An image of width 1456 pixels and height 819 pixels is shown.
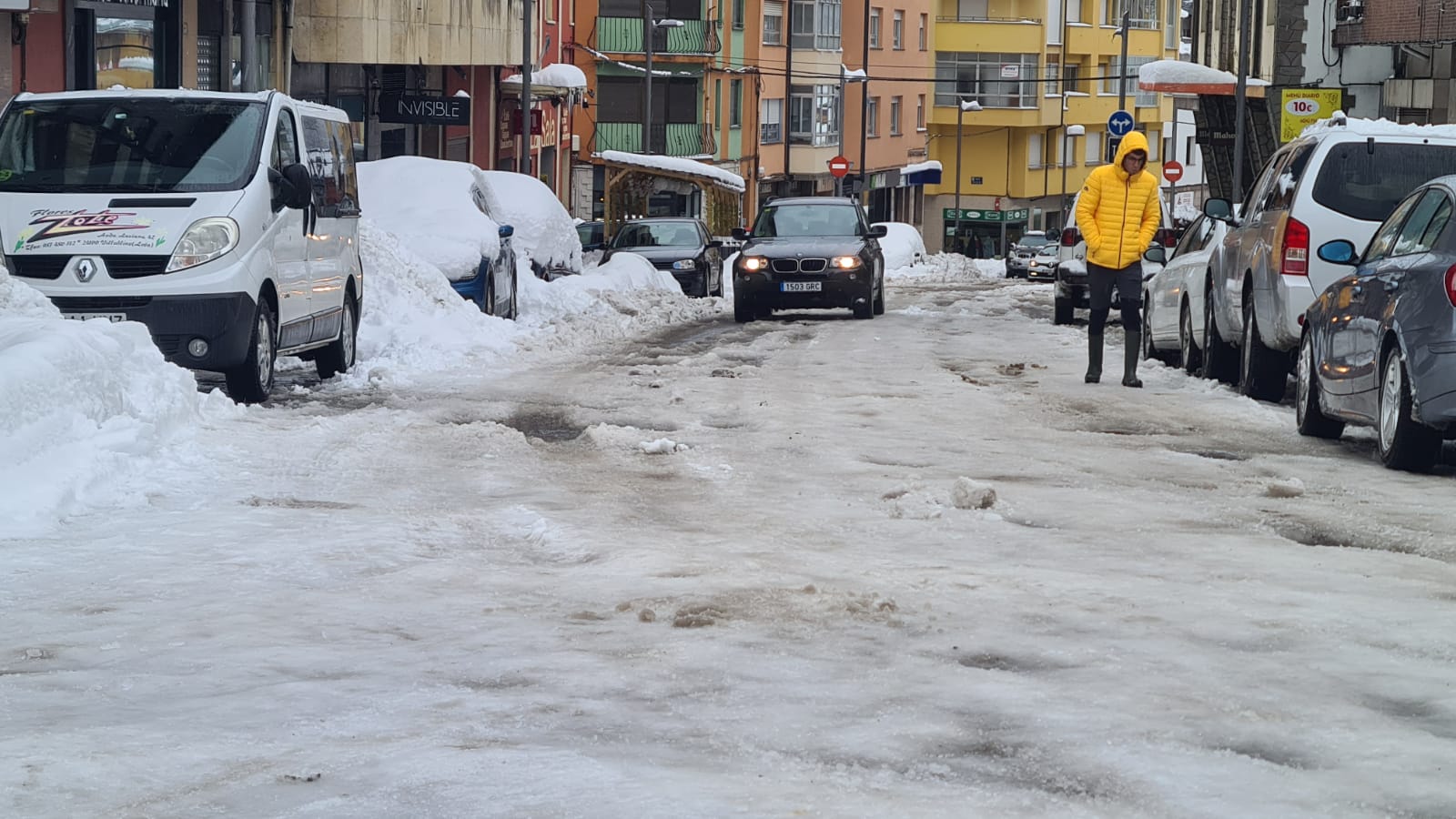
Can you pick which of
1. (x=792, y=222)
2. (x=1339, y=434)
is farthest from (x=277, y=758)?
(x=792, y=222)

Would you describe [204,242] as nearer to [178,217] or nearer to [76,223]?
[178,217]

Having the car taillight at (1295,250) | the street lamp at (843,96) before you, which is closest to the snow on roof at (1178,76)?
the street lamp at (843,96)

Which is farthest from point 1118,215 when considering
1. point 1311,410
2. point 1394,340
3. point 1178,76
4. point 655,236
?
point 1178,76

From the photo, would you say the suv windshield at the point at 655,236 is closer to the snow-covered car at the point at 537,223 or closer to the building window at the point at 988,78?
the snow-covered car at the point at 537,223

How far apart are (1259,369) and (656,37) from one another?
180 feet

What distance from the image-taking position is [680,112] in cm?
6988

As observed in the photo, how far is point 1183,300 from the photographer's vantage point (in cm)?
1791

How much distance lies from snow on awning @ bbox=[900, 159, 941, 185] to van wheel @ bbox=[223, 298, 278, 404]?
2900 inches

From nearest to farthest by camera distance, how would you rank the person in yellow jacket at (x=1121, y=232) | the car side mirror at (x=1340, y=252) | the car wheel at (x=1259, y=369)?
the car side mirror at (x=1340, y=252), the car wheel at (x=1259, y=369), the person in yellow jacket at (x=1121, y=232)

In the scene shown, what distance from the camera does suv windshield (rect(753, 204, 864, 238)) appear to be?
1110 inches

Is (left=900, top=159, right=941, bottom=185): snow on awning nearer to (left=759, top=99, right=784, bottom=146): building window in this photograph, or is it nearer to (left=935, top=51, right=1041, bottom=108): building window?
(left=935, top=51, right=1041, bottom=108): building window

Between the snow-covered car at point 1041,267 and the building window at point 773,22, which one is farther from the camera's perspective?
the building window at point 773,22

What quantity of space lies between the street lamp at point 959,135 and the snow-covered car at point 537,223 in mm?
59289

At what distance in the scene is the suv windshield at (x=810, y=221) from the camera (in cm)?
2819
